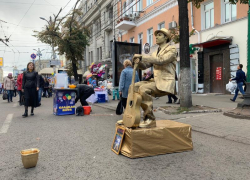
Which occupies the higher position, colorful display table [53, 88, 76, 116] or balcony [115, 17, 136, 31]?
balcony [115, 17, 136, 31]

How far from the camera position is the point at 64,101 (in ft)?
25.9

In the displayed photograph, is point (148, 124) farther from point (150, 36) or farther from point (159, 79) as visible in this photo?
point (150, 36)

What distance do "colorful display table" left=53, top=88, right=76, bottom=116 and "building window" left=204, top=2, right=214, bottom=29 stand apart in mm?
11021

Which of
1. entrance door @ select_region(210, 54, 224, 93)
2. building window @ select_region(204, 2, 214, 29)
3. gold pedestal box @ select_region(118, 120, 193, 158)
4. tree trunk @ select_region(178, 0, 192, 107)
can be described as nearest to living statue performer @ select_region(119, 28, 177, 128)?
gold pedestal box @ select_region(118, 120, 193, 158)

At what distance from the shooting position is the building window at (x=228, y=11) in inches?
509

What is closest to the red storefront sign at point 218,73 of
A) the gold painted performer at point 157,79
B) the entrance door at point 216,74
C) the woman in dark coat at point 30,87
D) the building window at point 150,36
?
the entrance door at point 216,74

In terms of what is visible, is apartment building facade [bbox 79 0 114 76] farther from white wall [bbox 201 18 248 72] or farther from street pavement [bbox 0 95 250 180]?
street pavement [bbox 0 95 250 180]

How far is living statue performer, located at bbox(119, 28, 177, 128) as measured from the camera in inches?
143

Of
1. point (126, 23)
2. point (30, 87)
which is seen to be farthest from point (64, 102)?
point (126, 23)

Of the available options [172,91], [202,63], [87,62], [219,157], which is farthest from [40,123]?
[87,62]

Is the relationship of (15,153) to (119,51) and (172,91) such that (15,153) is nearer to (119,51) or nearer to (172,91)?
(172,91)

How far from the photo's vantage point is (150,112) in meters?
3.73

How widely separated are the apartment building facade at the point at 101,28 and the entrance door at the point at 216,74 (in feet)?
52.3

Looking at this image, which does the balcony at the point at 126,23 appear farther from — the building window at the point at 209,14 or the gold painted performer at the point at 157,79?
the gold painted performer at the point at 157,79
